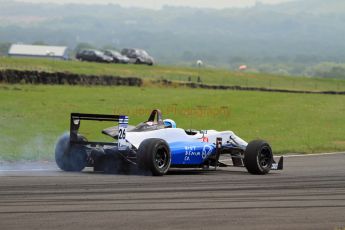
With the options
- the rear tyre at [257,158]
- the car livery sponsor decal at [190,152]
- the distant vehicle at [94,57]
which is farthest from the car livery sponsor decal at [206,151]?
the distant vehicle at [94,57]

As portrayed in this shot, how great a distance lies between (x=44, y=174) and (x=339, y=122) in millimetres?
22277

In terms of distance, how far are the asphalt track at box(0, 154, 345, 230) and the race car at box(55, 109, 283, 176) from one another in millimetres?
257

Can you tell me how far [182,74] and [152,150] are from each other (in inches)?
2062

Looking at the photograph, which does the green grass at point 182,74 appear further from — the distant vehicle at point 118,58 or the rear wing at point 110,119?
the rear wing at point 110,119

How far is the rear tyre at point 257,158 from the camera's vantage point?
1761cm

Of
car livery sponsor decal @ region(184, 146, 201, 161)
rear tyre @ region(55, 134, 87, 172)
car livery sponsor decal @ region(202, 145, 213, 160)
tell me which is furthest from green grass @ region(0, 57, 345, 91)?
car livery sponsor decal @ region(184, 146, 201, 161)

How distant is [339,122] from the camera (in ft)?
121

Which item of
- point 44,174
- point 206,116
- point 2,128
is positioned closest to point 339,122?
point 206,116

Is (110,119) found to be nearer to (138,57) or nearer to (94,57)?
(94,57)

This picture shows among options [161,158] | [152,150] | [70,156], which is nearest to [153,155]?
[152,150]

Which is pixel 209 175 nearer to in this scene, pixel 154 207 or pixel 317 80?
pixel 154 207

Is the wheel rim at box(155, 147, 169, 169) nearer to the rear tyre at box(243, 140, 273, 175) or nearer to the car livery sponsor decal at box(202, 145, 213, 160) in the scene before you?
the car livery sponsor decal at box(202, 145, 213, 160)

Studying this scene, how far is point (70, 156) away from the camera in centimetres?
1738

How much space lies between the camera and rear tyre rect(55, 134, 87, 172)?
17.2 metres
